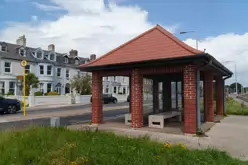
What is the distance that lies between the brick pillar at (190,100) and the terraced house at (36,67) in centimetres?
2135

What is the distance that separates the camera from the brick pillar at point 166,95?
14781mm

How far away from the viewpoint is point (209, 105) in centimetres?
1227

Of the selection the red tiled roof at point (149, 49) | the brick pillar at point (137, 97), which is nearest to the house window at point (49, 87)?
the red tiled roof at point (149, 49)

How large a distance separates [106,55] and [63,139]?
230 inches

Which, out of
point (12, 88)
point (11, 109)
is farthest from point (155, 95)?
point (12, 88)

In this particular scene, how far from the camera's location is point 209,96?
12.4m

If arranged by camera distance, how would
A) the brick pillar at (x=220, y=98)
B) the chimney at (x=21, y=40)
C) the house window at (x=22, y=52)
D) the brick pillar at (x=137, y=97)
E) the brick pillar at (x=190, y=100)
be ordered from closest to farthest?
the brick pillar at (x=190, y=100) < the brick pillar at (x=137, y=97) < the brick pillar at (x=220, y=98) < the house window at (x=22, y=52) < the chimney at (x=21, y=40)

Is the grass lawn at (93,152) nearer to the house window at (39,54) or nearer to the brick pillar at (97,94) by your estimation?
the brick pillar at (97,94)

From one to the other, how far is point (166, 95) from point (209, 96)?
316 centimetres

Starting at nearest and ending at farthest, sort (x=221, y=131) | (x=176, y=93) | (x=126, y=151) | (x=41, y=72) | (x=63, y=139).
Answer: (x=126, y=151) → (x=63, y=139) → (x=221, y=131) → (x=176, y=93) → (x=41, y=72)

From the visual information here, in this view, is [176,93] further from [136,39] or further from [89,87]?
[89,87]

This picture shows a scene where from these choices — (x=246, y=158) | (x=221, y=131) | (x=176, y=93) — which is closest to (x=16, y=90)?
(x=176, y=93)

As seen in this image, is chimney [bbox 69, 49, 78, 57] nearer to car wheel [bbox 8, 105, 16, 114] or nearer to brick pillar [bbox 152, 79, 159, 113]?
car wheel [bbox 8, 105, 16, 114]

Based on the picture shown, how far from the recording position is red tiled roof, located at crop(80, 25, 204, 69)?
30.7ft
